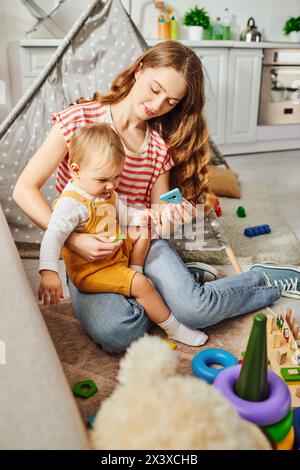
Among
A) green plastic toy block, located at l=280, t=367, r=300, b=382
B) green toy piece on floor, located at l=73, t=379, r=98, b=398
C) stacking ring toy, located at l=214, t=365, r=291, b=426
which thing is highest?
stacking ring toy, located at l=214, t=365, r=291, b=426

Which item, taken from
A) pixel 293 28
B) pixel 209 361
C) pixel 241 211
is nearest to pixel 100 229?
pixel 209 361

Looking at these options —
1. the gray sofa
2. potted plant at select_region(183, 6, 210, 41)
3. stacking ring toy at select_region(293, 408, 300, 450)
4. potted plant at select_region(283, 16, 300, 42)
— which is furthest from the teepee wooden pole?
potted plant at select_region(283, 16, 300, 42)

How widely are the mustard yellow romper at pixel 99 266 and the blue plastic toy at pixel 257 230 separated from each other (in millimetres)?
917

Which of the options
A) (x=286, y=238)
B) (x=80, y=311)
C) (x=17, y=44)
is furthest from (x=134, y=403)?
(x=17, y=44)

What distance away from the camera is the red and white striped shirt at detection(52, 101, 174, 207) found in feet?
4.04

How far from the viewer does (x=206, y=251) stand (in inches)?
64.3

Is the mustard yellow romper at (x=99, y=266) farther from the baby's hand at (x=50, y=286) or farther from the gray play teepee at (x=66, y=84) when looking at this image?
the gray play teepee at (x=66, y=84)

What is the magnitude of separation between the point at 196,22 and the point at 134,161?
2.70m

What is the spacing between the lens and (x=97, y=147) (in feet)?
3.44

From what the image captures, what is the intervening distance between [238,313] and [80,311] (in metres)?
0.43

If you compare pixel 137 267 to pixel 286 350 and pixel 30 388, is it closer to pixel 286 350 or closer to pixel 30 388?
pixel 286 350

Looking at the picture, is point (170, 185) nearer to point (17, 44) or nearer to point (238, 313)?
point (238, 313)

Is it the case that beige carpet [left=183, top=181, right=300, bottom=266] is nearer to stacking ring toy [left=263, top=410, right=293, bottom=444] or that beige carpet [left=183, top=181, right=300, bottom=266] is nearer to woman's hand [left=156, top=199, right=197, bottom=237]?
woman's hand [left=156, top=199, right=197, bottom=237]

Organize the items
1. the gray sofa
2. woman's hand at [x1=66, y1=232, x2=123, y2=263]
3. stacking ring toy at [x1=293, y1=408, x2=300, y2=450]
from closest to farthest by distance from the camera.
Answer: the gray sofa
stacking ring toy at [x1=293, y1=408, x2=300, y2=450]
woman's hand at [x1=66, y1=232, x2=123, y2=263]
